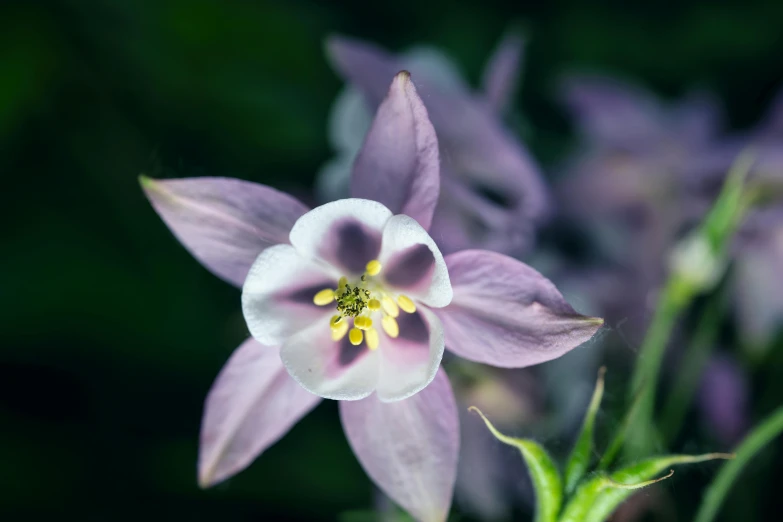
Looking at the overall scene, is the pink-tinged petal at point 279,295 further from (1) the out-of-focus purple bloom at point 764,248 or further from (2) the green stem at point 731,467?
(1) the out-of-focus purple bloom at point 764,248

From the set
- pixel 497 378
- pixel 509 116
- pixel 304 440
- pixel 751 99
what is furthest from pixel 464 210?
pixel 751 99

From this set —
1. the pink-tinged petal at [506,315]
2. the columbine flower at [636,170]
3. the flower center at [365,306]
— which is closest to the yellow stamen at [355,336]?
the flower center at [365,306]

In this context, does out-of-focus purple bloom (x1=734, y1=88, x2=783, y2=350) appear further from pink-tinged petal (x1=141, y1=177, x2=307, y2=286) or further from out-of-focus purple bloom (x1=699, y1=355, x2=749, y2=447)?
pink-tinged petal (x1=141, y1=177, x2=307, y2=286)

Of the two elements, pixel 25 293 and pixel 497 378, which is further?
pixel 25 293

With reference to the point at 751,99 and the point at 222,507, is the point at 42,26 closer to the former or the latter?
the point at 222,507

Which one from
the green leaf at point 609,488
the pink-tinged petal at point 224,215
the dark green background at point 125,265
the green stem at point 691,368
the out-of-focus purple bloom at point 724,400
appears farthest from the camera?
the dark green background at point 125,265
